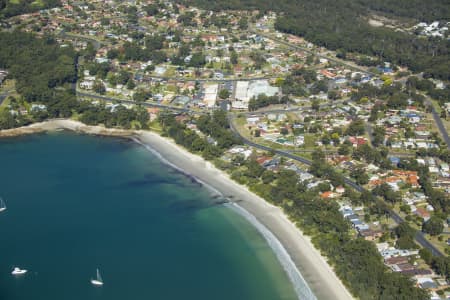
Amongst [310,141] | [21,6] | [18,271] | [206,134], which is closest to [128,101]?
[206,134]

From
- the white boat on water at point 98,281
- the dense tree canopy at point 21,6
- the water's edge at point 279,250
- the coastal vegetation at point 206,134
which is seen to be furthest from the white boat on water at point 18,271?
the dense tree canopy at point 21,6

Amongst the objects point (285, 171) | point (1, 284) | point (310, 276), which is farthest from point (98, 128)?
point (310, 276)

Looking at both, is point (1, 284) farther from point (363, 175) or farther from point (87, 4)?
point (87, 4)

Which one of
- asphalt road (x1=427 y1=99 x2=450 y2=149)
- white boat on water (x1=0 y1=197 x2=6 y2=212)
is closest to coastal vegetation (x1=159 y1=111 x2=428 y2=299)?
asphalt road (x1=427 y1=99 x2=450 y2=149)

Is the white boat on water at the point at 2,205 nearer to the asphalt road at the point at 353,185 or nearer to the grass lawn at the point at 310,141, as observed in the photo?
the asphalt road at the point at 353,185

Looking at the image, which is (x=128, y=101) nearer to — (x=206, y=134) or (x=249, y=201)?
(x=206, y=134)

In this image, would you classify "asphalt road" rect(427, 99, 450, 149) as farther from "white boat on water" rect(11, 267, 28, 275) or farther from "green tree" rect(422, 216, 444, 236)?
"white boat on water" rect(11, 267, 28, 275)

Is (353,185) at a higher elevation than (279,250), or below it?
higher
